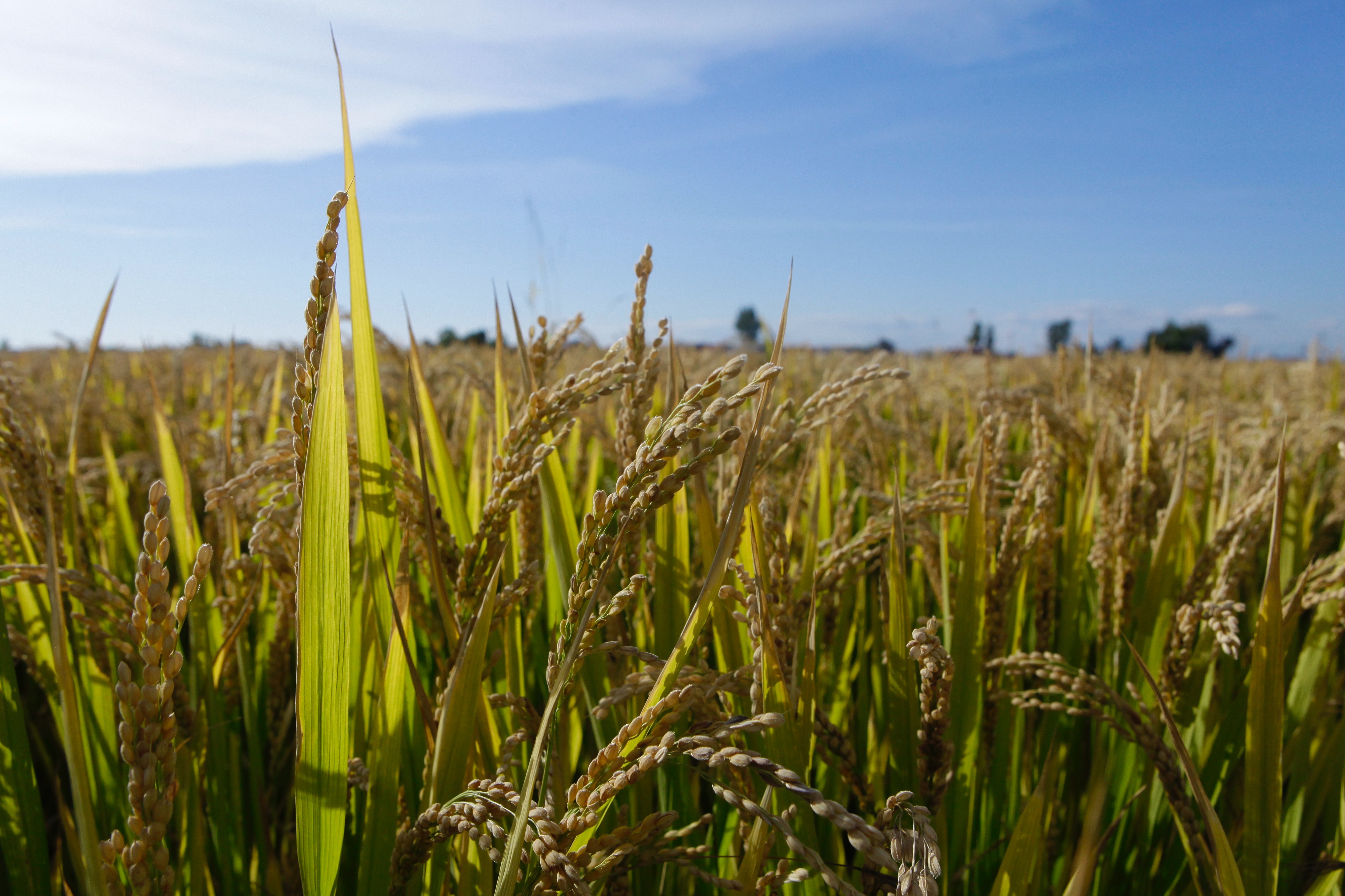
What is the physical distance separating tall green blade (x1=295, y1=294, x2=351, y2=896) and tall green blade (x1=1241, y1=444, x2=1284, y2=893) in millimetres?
1221

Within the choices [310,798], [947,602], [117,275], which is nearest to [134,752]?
[310,798]

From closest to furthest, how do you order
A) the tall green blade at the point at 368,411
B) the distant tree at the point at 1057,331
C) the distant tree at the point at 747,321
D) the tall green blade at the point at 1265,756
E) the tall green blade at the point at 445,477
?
the tall green blade at the point at 368,411 → the tall green blade at the point at 1265,756 → the tall green blade at the point at 445,477 → the distant tree at the point at 1057,331 → the distant tree at the point at 747,321

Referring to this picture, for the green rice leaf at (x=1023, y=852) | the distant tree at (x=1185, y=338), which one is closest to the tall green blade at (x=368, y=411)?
the green rice leaf at (x=1023, y=852)

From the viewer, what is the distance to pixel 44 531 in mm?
1196

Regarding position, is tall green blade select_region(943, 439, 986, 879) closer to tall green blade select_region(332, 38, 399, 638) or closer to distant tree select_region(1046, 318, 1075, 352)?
tall green blade select_region(332, 38, 399, 638)

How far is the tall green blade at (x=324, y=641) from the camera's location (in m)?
0.77

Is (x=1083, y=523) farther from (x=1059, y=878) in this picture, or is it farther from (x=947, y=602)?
(x=1059, y=878)

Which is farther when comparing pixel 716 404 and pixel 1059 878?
pixel 1059 878

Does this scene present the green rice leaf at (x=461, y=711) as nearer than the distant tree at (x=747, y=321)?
Yes

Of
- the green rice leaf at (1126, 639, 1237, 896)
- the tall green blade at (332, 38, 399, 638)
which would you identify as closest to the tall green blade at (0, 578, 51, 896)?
the tall green blade at (332, 38, 399, 638)

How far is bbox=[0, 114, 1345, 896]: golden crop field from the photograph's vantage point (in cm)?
72

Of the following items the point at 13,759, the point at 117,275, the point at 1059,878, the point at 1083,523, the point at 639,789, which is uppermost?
the point at 117,275

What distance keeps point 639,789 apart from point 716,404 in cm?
78

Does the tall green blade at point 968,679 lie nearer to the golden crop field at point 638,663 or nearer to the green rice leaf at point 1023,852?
the golden crop field at point 638,663
